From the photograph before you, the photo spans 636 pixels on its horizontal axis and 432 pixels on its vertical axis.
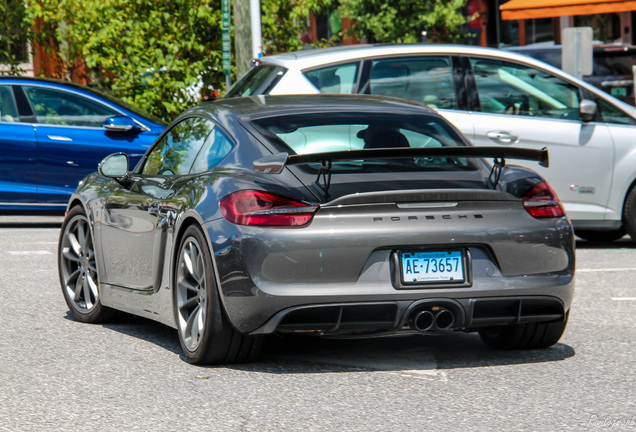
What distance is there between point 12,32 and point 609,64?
33.1ft

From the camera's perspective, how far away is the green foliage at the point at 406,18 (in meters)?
30.4

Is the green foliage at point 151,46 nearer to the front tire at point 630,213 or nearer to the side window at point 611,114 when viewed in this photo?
the side window at point 611,114

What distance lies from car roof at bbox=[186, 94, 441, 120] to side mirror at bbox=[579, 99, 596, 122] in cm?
417

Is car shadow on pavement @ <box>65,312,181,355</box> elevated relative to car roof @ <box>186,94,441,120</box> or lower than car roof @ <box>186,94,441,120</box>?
lower

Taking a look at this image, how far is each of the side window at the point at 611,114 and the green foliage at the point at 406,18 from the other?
63.9ft

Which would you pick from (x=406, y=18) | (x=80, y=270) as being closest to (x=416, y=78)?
(x=80, y=270)

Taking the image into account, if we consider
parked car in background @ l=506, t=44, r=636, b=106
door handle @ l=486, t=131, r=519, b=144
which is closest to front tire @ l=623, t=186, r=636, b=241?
door handle @ l=486, t=131, r=519, b=144

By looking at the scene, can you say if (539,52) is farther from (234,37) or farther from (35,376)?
(35,376)

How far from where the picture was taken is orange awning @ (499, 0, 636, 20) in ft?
74.2

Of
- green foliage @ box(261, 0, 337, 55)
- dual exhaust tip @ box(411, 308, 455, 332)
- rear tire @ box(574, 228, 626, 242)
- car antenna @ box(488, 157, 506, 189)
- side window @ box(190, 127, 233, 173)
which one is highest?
green foliage @ box(261, 0, 337, 55)

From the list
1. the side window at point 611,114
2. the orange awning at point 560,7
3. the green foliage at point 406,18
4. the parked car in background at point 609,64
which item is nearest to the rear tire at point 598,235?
the side window at point 611,114

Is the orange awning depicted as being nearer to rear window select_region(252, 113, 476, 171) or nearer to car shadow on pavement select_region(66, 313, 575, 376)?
rear window select_region(252, 113, 476, 171)

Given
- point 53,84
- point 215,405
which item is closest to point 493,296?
point 215,405

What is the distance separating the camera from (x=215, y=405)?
16.3ft
